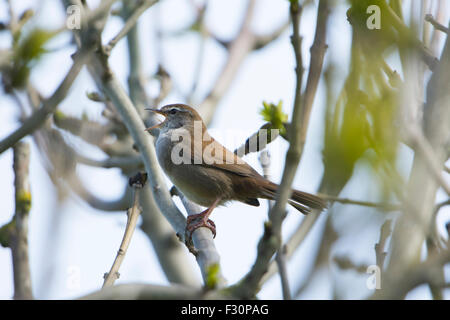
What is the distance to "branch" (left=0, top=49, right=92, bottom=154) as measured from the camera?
87.7 inches

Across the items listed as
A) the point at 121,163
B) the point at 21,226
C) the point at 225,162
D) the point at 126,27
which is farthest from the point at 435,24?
the point at 121,163

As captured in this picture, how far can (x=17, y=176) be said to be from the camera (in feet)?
10.5

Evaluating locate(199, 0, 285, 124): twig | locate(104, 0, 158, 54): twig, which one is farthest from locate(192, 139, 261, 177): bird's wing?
locate(104, 0, 158, 54): twig

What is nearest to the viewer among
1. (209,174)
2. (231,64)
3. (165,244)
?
(209,174)

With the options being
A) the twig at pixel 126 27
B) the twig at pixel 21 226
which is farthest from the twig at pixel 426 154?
the twig at pixel 126 27

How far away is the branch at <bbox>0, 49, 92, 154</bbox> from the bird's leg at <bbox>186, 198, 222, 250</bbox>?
1.91 metres

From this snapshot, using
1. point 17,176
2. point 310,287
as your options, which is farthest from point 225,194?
point 310,287

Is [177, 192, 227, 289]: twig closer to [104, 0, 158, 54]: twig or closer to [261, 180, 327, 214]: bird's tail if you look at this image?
[261, 180, 327, 214]: bird's tail

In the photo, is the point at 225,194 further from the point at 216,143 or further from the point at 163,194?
the point at 163,194

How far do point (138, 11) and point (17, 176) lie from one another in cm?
180

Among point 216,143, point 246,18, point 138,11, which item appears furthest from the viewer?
point 246,18

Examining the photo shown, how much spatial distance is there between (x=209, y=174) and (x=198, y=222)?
95 cm

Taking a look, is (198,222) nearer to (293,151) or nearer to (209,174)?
(209,174)

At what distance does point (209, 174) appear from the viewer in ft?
17.6
